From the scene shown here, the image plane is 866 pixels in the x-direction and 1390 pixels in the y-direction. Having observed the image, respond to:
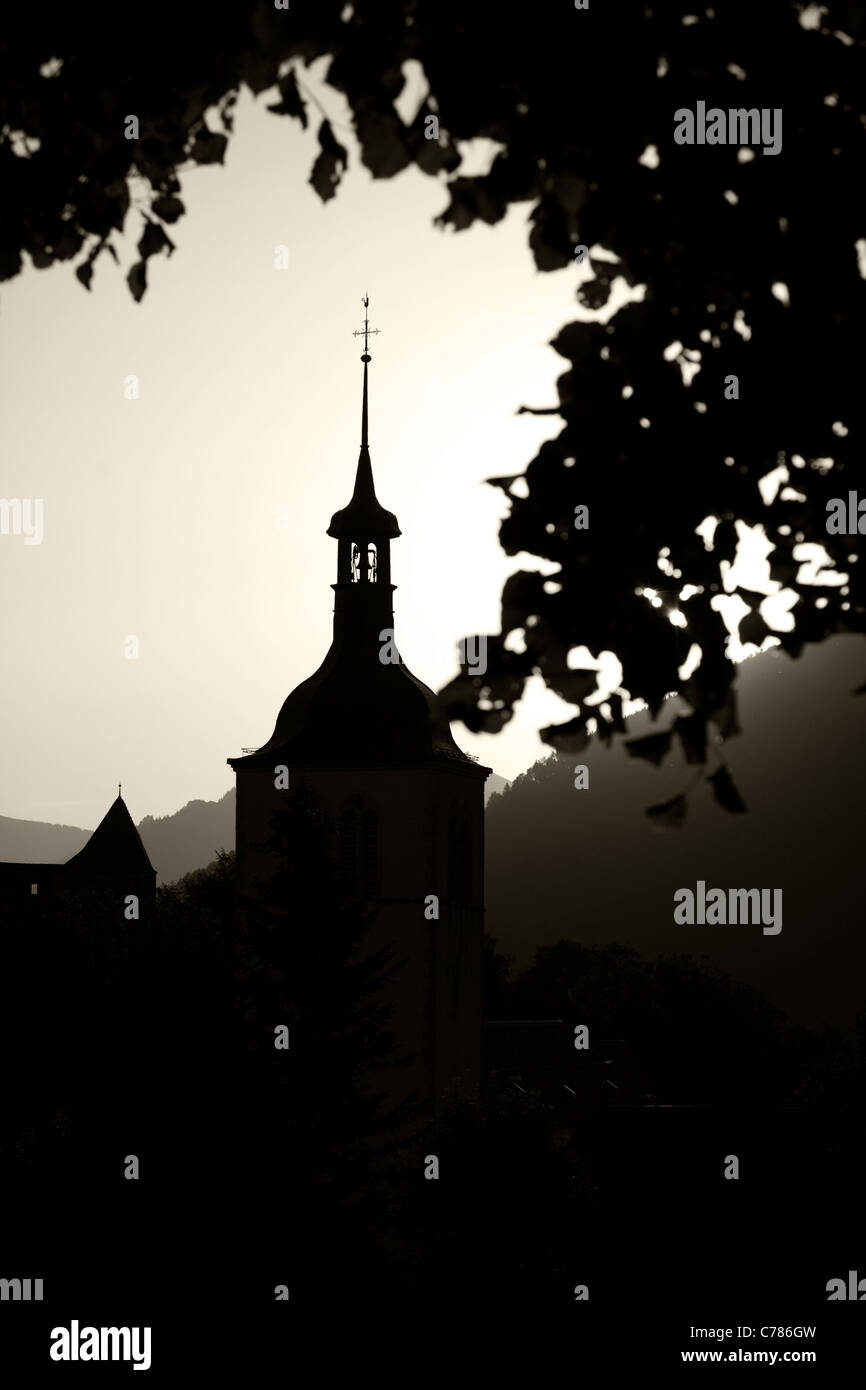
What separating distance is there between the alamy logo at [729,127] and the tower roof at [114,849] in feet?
243

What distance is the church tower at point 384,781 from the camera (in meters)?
54.7

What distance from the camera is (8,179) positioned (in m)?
6.73

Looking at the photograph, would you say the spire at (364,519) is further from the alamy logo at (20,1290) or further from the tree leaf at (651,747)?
the tree leaf at (651,747)

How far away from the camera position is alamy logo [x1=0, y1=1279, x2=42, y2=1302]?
2859cm

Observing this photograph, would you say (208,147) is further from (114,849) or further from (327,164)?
(114,849)

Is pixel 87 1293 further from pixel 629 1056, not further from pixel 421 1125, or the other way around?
pixel 629 1056

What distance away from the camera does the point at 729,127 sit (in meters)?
6.11

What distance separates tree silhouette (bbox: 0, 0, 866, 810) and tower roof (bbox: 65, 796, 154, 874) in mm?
72975

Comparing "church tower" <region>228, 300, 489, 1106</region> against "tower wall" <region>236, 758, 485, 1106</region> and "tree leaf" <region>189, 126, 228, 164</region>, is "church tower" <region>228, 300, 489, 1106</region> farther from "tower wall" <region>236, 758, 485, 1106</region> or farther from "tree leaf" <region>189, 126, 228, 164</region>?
"tree leaf" <region>189, 126, 228, 164</region>

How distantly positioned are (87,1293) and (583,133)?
27.0 metres

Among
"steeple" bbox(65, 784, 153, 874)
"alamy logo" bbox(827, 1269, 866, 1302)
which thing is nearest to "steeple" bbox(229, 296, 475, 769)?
"alamy logo" bbox(827, 1269, 866, 1302)

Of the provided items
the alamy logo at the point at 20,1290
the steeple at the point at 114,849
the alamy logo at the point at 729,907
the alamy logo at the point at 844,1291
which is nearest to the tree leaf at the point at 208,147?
the alamy logo at the point at 20,1290

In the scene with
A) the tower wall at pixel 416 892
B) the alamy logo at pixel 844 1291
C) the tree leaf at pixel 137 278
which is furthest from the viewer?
the tower wall at pixel 416 892
